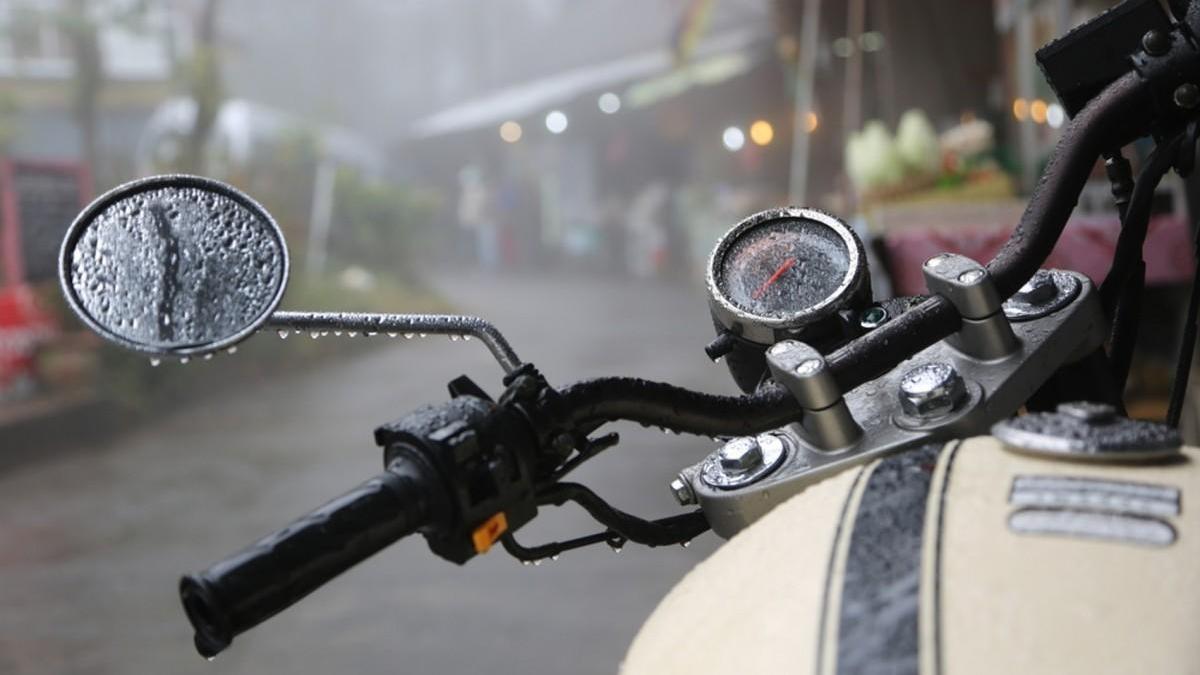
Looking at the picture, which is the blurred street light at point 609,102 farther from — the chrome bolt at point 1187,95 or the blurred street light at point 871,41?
the chrome bolt at point 1187,95

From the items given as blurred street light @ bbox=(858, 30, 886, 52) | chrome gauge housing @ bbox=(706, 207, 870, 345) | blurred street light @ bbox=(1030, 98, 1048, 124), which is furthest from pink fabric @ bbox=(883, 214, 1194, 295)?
blurred street light @ bbox=(858, 30, 886, 52)

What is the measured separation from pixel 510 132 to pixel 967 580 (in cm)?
2645

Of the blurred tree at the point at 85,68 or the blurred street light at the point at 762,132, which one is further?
the blurred street light at the point at 762,132

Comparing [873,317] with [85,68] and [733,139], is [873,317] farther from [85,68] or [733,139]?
[733,139]

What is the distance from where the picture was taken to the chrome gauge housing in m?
1.12

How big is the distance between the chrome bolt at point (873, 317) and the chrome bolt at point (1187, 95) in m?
0.30

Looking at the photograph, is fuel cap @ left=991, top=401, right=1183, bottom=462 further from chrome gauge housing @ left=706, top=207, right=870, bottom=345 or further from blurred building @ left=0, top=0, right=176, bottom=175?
blurred building @ left=0, top=0, right=176, bottom=175

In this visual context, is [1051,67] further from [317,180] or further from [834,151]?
[317,180]

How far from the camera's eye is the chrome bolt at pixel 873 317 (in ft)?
3.62

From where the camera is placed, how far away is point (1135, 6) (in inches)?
41.8

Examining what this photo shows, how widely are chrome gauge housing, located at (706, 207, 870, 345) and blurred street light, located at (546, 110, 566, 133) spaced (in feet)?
81.6

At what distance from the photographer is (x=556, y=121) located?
1032 inches

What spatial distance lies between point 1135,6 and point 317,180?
741 inches

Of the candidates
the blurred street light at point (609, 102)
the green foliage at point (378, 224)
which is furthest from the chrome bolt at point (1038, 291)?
the blurred street light at point (609, 102)
